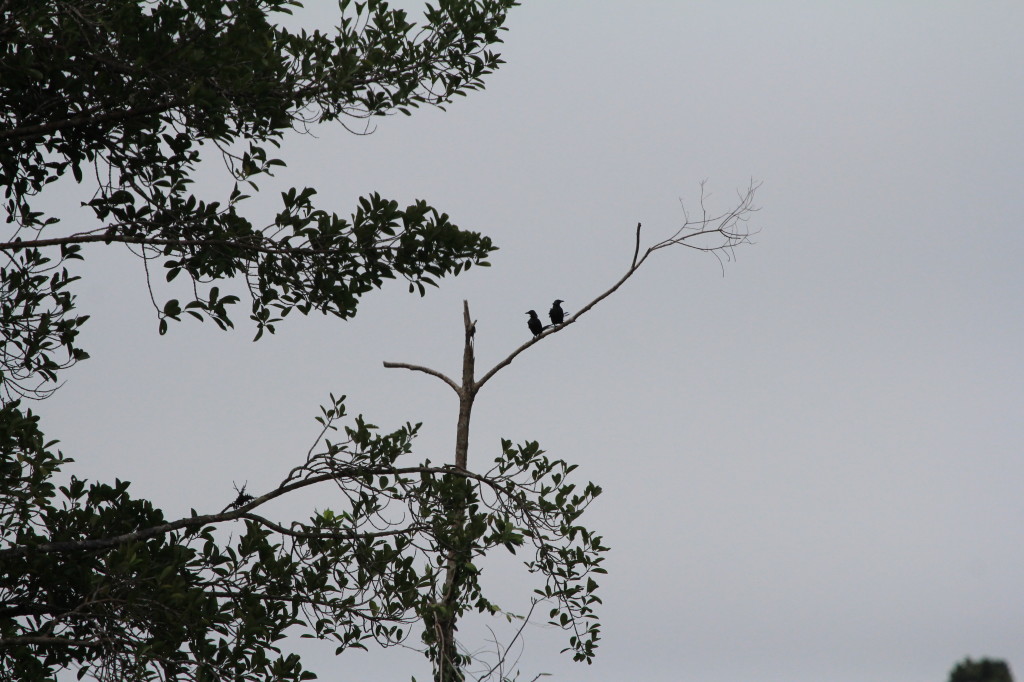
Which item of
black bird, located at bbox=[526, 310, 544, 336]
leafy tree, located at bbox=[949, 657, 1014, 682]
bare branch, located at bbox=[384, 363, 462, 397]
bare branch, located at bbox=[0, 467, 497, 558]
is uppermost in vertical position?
black bird, located at bbox=[526, 310, 544, 336]

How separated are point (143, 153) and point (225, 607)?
3.87 meters

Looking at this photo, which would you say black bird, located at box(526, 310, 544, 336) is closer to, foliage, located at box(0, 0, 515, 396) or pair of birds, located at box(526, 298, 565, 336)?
pair of birds, located at box(526, 298, 565, 336)

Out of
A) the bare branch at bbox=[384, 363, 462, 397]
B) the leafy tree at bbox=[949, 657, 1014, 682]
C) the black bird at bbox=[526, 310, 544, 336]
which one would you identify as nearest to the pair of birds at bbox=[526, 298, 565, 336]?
the black bird at bbox=[526, 310, 544, 336]

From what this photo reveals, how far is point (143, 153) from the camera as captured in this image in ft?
28.3

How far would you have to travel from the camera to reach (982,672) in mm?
7660

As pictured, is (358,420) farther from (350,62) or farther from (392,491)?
(350,62)

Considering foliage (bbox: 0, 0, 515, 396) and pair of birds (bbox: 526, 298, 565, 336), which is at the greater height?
pair of birds (bbox: 526, 298, 565, 336)

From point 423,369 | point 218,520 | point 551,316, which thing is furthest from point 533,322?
point 218,520

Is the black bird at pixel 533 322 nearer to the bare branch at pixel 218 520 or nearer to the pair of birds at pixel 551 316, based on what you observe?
the pair of birds at pixel 551 316

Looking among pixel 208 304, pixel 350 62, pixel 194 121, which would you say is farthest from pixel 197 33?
pixel 208 304

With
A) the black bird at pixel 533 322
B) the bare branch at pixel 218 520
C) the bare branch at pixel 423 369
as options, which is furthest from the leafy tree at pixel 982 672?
the black bird at pixel 533 322

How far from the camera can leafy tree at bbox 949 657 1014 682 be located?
24.3 ft

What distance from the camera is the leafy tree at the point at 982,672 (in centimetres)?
741

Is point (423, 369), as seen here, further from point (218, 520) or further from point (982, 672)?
point (982, 672)
